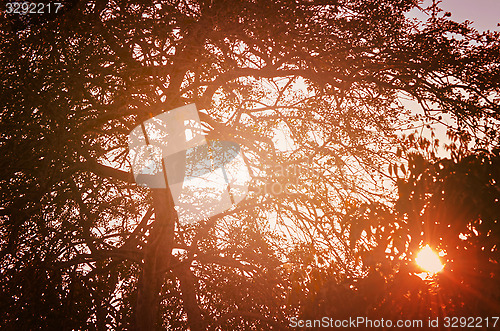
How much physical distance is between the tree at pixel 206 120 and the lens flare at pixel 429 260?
19cm

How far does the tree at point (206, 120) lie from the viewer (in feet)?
19.0

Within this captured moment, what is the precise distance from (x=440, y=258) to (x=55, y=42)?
7.10 m

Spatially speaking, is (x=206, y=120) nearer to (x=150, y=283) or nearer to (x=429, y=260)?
(x=150, y=283)

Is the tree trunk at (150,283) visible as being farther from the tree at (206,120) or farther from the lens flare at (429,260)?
the lens flare at (429,260)

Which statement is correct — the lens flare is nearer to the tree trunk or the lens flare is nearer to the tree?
the tree

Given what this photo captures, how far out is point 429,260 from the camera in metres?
4.54

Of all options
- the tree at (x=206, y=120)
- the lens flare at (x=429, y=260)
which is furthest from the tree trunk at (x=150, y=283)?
the lens flare at (x=429, y=260)

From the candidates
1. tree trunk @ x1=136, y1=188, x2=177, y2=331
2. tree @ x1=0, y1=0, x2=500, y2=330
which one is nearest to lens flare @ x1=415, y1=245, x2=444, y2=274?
tree @ x1=0, y1=0, x2=500, y2=330

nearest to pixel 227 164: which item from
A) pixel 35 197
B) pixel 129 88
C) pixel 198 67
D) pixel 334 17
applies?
pixel 198 67

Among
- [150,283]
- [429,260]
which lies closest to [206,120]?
[150,283]

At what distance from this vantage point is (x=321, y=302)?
4.27 m

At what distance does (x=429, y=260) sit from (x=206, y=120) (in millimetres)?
6465

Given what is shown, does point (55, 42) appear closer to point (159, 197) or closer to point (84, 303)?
point (159, 197)

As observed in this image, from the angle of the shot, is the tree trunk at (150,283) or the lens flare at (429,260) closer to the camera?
the lens flare at (429,260)
